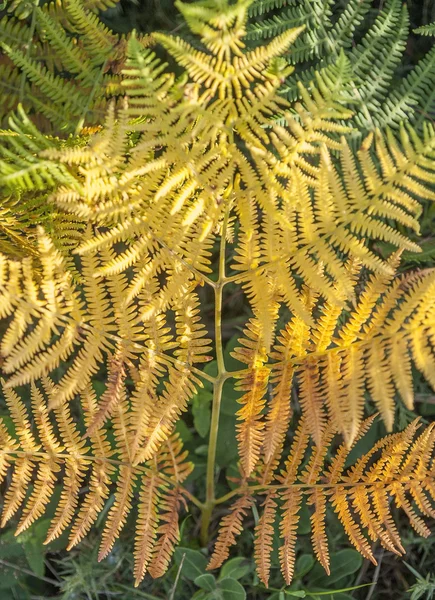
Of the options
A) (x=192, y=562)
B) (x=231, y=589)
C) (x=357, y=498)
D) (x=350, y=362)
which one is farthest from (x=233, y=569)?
(x=350, y=362)

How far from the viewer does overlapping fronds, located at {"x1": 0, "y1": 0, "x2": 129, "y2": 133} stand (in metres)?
2.30

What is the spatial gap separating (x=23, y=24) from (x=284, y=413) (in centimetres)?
204

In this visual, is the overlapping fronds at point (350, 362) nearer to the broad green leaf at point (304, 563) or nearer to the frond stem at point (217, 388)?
the frond stem at point (217, 388)

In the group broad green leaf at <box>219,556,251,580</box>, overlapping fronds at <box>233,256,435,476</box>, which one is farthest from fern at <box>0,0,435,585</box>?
broad green leaf at <box>219,556,251,580</box>

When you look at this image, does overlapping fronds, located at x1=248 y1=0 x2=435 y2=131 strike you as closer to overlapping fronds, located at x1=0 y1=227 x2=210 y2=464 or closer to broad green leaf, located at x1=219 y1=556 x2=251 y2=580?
overlapping fronds, located at x1=0 y1=227 x2=210 y2=464

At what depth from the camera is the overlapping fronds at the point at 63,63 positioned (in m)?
2.30

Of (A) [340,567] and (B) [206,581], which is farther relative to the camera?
(A) [340,567]

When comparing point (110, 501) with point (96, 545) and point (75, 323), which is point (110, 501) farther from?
point (75, 323)

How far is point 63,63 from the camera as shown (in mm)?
2336

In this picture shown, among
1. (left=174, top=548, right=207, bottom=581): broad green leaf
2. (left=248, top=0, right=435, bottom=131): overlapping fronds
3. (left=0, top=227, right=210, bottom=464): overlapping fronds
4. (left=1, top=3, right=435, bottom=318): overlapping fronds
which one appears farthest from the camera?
(left=174, top=548, right=207, bottom=581): broad green leaf

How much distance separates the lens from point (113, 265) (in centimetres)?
173

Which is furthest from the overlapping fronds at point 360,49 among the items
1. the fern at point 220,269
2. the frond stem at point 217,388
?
the frond stem at point 217,388

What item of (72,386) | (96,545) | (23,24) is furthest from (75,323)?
(23,24)

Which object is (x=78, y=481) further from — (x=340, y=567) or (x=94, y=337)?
(x=340, y=567)
